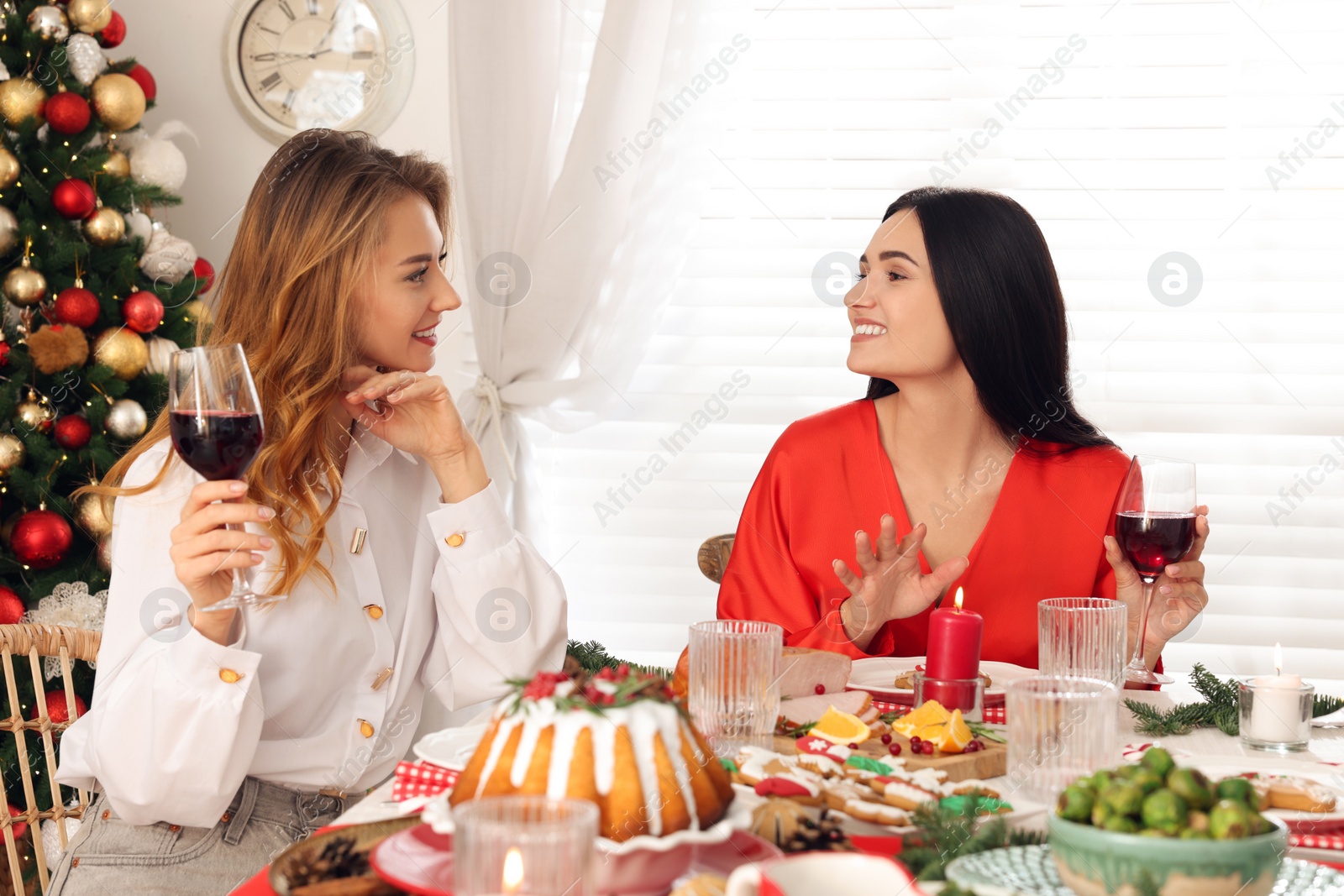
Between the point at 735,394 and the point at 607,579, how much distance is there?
0.69 meters

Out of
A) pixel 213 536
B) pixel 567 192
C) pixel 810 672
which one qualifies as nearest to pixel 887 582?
pixel 810 672

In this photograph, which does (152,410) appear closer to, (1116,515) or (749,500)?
(749,500)

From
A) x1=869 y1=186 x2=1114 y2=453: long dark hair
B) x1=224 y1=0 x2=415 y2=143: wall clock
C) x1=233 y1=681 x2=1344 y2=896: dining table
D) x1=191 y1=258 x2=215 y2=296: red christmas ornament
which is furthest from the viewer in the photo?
x1=224 y1=0 x2=415 y2=143: wall clock

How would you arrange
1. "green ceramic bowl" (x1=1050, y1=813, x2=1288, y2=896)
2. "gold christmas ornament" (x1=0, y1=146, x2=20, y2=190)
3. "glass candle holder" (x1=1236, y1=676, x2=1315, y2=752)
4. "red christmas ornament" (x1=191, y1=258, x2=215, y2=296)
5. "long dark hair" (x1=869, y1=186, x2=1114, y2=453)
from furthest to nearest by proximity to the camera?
"red christmas ornament" (x1=191, y1=258, x2=215, y2=296), "gold christmas ornament" (x1=0, y1=146, x2=20, y2=190), "long dark hair" (x1=869, y1=186, x2=1114, y2=453), "glass candle holder" (x1=1236, y1=676, x2=1315, y2=752), "green ceramic bowl" (x1=1050, y1=813, x2=1288, y2=896)

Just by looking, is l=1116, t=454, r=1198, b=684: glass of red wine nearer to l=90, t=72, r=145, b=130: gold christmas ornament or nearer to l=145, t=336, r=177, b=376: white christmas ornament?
l=145, t=336, r=177, b=376: white christmas ornament

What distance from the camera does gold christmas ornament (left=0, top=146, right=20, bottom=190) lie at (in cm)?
275

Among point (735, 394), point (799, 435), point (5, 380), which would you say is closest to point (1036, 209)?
point (735, 394)

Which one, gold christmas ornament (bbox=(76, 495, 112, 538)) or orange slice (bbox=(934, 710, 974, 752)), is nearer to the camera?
orange slice (bbox=(934, 710, 974, 752))

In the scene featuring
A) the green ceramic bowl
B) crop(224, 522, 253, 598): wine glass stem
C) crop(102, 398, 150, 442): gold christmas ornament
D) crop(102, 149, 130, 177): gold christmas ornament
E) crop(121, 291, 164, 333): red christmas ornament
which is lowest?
the green ceramic bowl

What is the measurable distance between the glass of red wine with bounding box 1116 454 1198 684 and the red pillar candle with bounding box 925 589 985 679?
28 cm

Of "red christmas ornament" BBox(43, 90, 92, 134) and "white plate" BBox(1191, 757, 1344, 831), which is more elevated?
"red christmas ornament" BBox(43, 90, 92, 134)

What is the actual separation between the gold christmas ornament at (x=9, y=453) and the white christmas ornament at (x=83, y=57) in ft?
3.04

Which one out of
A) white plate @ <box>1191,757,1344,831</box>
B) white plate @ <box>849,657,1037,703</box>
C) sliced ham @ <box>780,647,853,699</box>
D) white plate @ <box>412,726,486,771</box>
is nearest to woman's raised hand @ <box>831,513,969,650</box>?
white plate @ <box>849,657,1037,703</box>

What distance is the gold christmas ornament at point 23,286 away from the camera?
281cm
